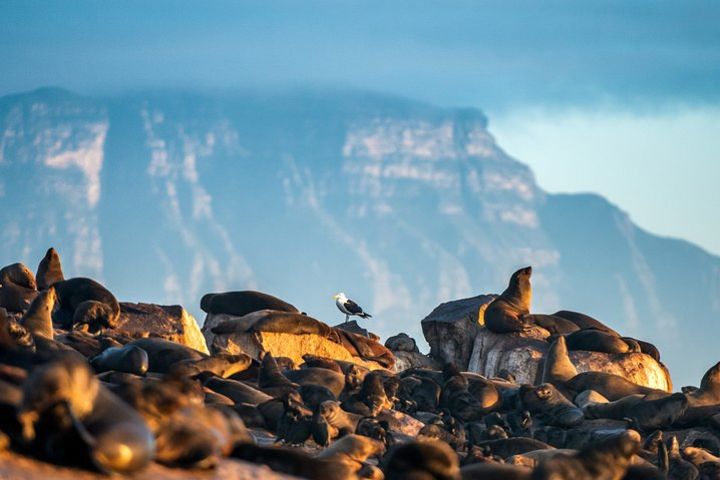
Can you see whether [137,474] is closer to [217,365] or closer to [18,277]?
[217,365]

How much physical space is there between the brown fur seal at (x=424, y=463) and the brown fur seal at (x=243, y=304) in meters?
14.1

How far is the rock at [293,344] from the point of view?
19.8 m

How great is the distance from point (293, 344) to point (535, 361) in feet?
13.7

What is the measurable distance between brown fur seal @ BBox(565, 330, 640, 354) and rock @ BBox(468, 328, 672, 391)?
13 cm

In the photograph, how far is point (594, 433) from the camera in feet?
50.2

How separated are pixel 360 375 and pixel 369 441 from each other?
501cm

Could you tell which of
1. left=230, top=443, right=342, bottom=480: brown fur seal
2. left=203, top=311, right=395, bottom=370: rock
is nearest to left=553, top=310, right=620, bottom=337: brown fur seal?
left=203, top=311, right=395, bottom=370: rock

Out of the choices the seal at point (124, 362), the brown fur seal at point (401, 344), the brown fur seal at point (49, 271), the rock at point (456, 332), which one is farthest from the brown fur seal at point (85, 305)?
the rock at point (456, 332)

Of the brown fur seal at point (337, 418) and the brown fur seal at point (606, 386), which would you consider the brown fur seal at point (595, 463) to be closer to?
the brown fur seal at point (337, 418)

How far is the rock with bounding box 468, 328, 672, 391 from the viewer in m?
22.1

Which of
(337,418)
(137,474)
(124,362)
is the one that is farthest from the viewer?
(124,362)

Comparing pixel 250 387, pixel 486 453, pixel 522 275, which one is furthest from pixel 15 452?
pixel 522 275

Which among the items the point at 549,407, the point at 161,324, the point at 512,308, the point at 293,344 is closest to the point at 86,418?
the point at 549,407

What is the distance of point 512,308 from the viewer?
2447 cm
